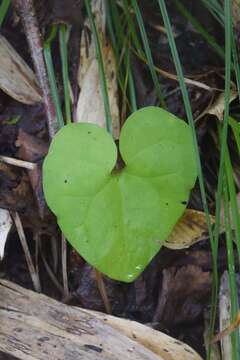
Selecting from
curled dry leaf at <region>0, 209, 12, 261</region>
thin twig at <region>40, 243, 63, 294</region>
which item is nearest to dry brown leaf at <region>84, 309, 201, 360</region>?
thin twig at <region>40, 243, 63, 294</region>

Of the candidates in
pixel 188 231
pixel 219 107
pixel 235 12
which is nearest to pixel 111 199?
pixel 188 231

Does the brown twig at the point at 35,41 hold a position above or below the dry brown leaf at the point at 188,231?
above

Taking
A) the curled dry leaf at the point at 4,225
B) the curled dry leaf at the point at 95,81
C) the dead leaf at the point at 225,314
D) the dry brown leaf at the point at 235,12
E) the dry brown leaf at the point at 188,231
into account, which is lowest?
the dead leaf at the point at 225,314

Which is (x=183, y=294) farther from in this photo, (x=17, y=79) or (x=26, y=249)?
(x=17, y=79)

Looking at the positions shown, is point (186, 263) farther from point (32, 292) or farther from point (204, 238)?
point (32, 292)

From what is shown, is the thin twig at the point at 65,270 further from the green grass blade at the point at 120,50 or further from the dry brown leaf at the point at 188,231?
the green grass blade at the point at 120,50

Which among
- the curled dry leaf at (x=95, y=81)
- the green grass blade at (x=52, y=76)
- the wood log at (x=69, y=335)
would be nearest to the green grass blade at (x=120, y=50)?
the curled dry leaf at (x=95, y=81)
